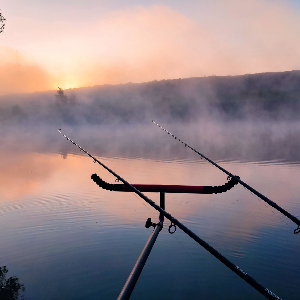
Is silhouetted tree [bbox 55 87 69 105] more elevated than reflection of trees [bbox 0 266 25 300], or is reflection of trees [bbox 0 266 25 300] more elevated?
silhouetted tree [bbox 55 87 69 105]

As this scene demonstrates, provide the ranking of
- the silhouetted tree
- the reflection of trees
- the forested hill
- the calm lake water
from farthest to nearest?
1. the forested hill
2. the silhouetted tree
3. the calm lake water
4. the reflection of trees

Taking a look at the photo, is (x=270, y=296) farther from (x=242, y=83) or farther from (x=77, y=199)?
(x=242, y=83)

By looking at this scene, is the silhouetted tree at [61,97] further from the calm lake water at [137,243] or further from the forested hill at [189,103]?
the calm lake water at [137,243]

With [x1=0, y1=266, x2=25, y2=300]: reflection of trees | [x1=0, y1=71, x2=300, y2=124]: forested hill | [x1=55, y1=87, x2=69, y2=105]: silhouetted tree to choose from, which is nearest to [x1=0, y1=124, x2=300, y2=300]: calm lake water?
[x1=0, y1=266, x2=25, y2=300]: reflection of trees

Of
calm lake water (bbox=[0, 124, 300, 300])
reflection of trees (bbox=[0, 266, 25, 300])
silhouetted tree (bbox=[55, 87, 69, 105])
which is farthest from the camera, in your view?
silhouetted tree (bbox=[55, 87, 69, 105])

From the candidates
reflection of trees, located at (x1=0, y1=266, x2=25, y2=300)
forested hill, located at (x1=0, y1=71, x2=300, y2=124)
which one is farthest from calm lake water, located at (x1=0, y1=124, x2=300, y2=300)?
forested hill, located at (x1=0, y1=71, x2=300, y2=124)

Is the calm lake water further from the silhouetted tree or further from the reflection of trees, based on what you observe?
the silhouetted tree

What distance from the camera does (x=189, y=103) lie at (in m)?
185

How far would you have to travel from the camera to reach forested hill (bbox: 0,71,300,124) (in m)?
169

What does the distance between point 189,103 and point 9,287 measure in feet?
595

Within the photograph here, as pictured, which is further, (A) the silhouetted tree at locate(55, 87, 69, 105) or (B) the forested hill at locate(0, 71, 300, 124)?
(B) the forested hill at locate(0, 71, 300, 124)

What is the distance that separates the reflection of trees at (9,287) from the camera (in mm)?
6967

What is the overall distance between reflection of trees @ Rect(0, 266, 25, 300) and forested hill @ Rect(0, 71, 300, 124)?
153037 mm

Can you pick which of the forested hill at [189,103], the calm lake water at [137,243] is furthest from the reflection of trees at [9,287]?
the forested hill at [189,103]
